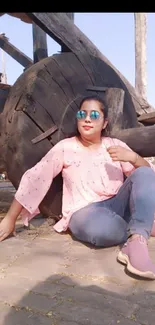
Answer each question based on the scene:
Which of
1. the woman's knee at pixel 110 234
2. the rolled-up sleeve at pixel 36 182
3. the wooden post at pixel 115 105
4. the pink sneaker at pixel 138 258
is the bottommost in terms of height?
the woman's knee at pixel 110 234

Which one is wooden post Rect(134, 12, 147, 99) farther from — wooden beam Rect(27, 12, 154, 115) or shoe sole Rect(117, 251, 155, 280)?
shoe sole Rect(117, 251, 155, 280)

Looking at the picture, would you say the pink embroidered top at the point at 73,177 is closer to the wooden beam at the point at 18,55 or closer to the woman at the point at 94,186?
the woman at the point at 94,186

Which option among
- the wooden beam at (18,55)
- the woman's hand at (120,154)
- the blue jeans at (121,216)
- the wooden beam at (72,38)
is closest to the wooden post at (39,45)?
the wooden beam at (72,38)

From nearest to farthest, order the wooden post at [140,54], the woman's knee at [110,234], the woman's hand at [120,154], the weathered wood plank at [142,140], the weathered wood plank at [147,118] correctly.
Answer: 1. the woman's knee at [110,234]
2. the woman's hand at [120,154]
3. the weathered wood plank at [142,140]
4. the weathered wood plank at [147,118]
5. the wooden post at [140,54]

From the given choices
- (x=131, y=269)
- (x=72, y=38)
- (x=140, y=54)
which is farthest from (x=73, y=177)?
(x=140, y=54)

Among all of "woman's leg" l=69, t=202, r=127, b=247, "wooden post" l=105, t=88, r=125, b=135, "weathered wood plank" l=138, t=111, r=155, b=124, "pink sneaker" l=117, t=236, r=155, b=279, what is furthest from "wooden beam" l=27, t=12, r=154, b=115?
"pink sneaker" l=117, t=236, r=155, b=279

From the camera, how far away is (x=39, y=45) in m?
3.77

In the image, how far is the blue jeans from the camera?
1866 mm

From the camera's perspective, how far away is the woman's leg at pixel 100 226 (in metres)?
1.98

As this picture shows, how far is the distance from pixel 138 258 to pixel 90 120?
3.09 feet

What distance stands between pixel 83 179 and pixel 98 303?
99cm

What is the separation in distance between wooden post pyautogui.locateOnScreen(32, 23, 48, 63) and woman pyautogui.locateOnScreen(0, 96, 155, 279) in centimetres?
166

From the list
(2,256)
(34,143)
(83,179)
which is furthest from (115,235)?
(34,143)

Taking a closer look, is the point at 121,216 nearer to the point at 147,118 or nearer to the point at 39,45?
the point at 147,118
